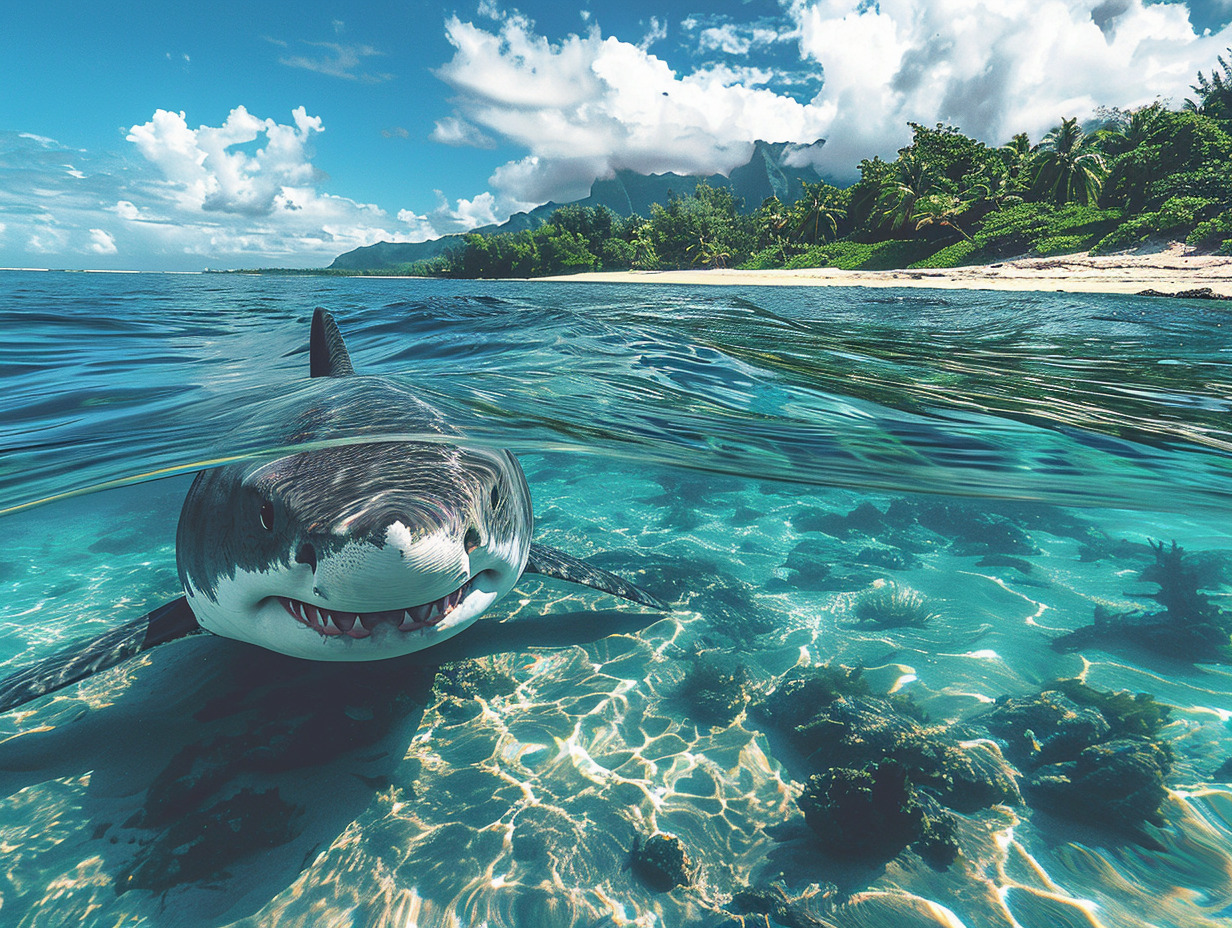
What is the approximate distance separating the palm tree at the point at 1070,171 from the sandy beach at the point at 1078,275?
7951 mm

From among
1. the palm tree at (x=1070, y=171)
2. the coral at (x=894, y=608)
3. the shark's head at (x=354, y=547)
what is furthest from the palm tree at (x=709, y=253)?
the shark's head at (x=354, y=547)

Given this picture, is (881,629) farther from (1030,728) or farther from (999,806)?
(999,806)

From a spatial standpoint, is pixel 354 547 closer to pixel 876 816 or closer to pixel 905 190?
pixel 876 816

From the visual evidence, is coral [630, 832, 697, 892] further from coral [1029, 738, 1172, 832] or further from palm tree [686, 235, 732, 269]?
palm tree [686, 235, 732, 269]

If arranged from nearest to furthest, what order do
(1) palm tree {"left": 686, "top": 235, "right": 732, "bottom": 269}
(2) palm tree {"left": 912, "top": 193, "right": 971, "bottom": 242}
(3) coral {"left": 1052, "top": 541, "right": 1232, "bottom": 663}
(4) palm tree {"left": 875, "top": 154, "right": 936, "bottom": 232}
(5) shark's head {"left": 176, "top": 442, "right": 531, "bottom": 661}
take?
(5) shark's head {"left": 176, "top": 442, "right": 531, "bottom": 661} → (3) coral {"left": 1052, "top": 541, "right": 1232, "bottom": 663} → (2) palm tree {"left": 912, "top": 193, "right": 971, "bottom": 242} → (4) palm tree {"left": 875, "top": 154, "right": 936, "bottom": 232} → (1) palm tree {"left": 686, "top": 235, "right": 732, "bottom": 269}

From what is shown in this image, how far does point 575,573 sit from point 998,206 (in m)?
48.0

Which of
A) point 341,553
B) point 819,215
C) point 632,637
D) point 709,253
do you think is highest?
point 819,215

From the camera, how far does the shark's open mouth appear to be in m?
2.15

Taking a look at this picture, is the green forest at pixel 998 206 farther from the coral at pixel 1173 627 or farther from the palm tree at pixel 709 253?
the coral at pixel 1173 627

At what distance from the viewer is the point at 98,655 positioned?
2.94 meters

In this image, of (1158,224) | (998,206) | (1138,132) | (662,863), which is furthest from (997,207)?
(662,863)

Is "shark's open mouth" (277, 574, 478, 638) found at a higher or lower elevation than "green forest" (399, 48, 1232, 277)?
lower

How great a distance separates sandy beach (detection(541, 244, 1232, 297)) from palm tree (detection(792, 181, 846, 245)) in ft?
44.7

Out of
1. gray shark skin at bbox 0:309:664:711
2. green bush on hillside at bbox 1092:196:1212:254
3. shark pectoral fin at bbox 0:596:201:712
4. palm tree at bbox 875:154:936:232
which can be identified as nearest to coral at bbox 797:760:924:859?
gray shark skin at bbox 0:309:664:711
